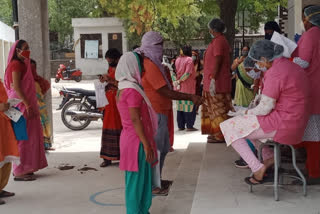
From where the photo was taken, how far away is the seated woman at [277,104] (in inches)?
170

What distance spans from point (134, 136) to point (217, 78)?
3.17 m

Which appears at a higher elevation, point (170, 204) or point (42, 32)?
point (42, 32)

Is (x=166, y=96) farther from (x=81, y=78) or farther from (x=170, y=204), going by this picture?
(x=81, y=78)

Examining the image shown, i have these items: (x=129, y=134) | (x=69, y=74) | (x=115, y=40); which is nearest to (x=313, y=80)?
(x=129, y=134)

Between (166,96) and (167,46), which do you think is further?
(167,46)

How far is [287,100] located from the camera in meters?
4.35

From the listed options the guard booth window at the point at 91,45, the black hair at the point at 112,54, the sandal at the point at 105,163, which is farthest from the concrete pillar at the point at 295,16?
the guard booth window at the point at 91,45

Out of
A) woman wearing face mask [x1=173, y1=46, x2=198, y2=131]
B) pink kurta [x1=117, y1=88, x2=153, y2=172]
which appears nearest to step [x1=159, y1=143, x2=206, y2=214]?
pink kurta [x1=117, y1=88, x2=153, y2=172]

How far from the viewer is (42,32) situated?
9.59 m

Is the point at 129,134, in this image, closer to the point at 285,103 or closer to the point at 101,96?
the point at 285,103

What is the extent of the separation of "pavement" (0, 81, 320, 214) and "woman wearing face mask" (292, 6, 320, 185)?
239 mm

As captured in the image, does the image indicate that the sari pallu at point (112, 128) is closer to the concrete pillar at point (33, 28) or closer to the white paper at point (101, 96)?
the white paper at point (101, 96)

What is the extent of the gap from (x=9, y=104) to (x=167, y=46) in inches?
1087

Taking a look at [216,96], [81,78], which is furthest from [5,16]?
[216,96]
